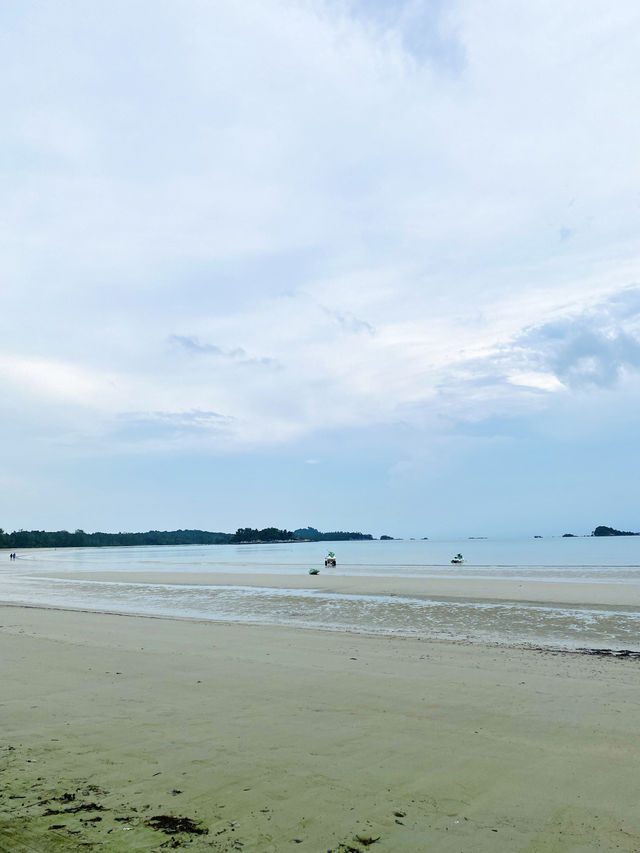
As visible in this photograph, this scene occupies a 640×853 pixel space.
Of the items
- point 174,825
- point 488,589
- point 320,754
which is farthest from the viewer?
point 488,589

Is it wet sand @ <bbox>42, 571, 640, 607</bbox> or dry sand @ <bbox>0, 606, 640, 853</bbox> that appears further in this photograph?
wet sand @ <bbox>42, 571, 640, 607</bbox>

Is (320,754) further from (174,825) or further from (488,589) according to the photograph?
(488,589)

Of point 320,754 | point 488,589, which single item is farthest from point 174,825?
point 488,589

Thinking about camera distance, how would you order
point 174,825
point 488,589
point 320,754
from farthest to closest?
point 488,589 < point 320,754 < point 174,825

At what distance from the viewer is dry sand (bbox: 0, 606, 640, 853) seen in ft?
16.6

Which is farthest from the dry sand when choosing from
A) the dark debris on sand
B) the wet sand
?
the wet sand

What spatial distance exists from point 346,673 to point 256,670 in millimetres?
1778

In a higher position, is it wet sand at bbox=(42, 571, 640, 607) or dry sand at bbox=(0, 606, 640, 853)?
dry sand at bbox=(0, 606, 640, 853)

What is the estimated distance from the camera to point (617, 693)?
389 inches

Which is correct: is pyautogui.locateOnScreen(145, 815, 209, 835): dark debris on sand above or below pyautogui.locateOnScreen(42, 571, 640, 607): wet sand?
above

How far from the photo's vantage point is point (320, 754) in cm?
690

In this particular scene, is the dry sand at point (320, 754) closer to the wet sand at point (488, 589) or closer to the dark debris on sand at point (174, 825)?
the dark debris on sand at point (174, 825)

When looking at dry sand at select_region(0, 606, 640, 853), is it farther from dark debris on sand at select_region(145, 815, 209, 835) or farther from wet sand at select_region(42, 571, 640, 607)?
wet sand at select_region(42, 571, 640, 607)

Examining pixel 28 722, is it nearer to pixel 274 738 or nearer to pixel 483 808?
pixel 274 738
